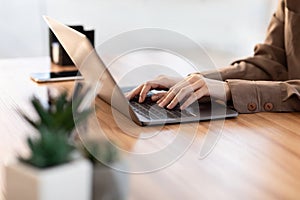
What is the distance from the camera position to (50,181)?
26.0 inches

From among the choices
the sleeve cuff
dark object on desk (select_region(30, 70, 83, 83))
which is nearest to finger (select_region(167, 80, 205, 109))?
the sleeve cuff

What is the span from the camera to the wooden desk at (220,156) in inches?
38.0

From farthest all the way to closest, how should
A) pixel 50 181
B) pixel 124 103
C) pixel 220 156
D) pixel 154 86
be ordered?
pixel 154 86 → pixel 124 103 → pixel 220 156 → pixel 50 181

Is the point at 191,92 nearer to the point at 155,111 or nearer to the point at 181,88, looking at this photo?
the point at 181,88

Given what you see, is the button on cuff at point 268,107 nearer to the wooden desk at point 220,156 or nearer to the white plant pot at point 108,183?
the wooden desk at point 220,156

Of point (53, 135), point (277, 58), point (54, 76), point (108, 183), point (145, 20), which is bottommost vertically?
point (145, 20)

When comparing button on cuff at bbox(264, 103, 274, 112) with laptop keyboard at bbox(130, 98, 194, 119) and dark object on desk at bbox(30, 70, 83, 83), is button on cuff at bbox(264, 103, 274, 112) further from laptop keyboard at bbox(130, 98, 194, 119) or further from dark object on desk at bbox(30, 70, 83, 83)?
dark object on desk at bbox(30, 70, 83, 83)

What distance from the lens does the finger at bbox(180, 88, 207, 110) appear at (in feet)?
4.69

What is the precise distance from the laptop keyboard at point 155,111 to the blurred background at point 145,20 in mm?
2055

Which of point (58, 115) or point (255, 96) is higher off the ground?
point (58, 115)

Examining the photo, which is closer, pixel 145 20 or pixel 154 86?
pixel 154 86

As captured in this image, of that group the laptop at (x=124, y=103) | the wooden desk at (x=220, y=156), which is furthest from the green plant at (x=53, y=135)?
the laptop at (x=124, y=103)

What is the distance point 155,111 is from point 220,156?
0.32 metres

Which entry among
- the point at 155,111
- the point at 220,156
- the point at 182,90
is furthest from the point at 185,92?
the point at 220,156
